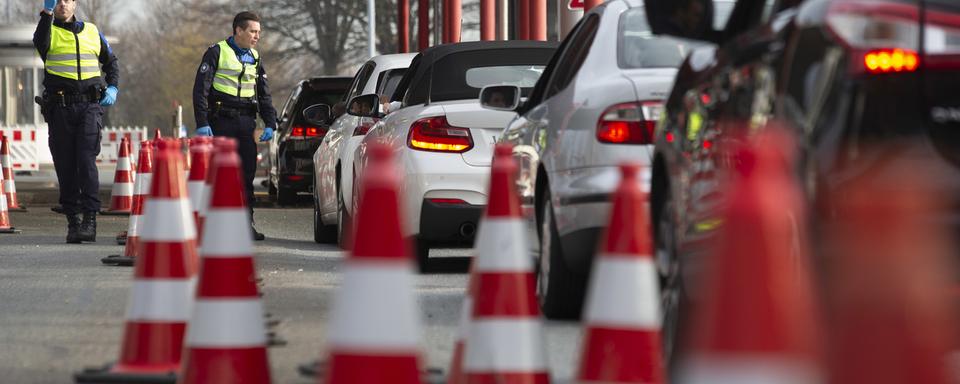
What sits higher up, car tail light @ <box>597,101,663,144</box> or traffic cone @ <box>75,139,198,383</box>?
car tail light @ <box>597,101,663,144</box>

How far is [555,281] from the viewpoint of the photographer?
8203 millimetres

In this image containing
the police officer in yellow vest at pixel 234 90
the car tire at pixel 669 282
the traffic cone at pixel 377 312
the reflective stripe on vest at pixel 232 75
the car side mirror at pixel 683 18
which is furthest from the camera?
the reflective stripe on vest at pixel 232 75

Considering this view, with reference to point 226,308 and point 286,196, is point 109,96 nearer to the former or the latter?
point 286,196

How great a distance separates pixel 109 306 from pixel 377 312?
5266 millimetres

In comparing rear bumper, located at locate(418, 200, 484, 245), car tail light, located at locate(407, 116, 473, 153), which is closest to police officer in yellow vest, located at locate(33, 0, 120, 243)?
car tail light, located at locate(407, 116, 473, 153)

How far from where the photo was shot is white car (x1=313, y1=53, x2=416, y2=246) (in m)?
13.7

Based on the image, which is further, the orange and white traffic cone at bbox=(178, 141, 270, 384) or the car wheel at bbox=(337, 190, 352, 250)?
the car wheel at bbox=(337, 190, 352, 250)

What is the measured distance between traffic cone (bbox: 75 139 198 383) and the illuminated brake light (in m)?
2.50

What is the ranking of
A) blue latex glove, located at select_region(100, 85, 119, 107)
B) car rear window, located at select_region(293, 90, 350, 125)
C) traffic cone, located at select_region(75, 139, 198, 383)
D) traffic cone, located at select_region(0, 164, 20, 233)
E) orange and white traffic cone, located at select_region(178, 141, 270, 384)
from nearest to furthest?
orange and white traffic cone, located at select_region(178, 141, 270, 384), traffic cone, located at select_region(75, 139, 198, 383), blue latex glove, located at select_region(100, 85, 119, 107), traffic cone, located at select_region(0, 164, 20, 233), car rear window, located at select_region(293, 90, 350, 125)

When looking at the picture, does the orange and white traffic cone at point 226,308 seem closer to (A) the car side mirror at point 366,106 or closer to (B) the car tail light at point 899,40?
(B) the car tail light at point 899,40

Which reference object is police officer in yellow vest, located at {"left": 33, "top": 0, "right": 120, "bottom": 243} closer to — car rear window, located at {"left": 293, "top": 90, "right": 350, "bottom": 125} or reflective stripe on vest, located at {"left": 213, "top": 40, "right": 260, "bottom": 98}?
reflective stripe on vest, located at {"left": 213, "top": 40, "right": 260, "bottom": 98}

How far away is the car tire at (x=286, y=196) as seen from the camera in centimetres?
2173

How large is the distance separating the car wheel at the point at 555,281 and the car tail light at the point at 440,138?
2485 millimetres

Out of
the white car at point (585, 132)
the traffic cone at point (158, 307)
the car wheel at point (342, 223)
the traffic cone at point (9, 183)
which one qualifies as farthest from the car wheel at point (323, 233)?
the traffic cone at point (158, 307)
